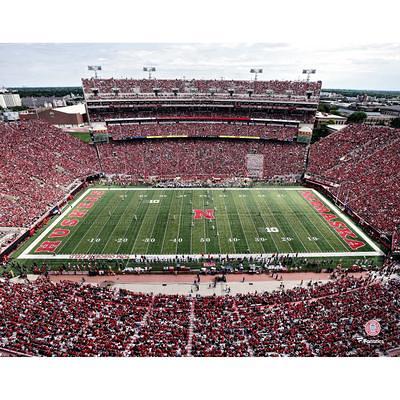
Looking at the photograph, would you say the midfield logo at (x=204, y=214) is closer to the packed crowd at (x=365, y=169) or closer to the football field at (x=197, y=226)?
the football field at (x=197, y=226)

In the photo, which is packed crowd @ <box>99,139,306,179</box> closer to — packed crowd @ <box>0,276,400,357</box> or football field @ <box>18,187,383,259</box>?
football field @ <box>18,187,383,259</box>

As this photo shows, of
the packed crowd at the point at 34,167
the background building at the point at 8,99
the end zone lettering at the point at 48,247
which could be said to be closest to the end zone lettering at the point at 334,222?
the end zone lettering at the point at 48,247

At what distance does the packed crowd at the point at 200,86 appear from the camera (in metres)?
49.2

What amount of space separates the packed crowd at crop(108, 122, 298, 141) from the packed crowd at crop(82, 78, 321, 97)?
661cm

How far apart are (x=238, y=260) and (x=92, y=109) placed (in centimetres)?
3821

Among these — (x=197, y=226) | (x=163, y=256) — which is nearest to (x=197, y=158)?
(x=197, y=226)

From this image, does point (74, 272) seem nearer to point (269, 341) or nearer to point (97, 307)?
point (97, 307)

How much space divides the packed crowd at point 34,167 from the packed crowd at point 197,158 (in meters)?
4.44

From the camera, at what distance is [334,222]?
1104 inches

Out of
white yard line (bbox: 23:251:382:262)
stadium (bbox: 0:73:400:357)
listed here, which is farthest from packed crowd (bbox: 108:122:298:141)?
white yard line (bbox: 23:251:382:262)

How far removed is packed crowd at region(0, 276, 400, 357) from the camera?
39.5 ft

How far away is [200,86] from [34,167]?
3136 cm

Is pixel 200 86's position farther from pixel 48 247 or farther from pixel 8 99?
pixel 8 99

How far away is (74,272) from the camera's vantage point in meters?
20.7
